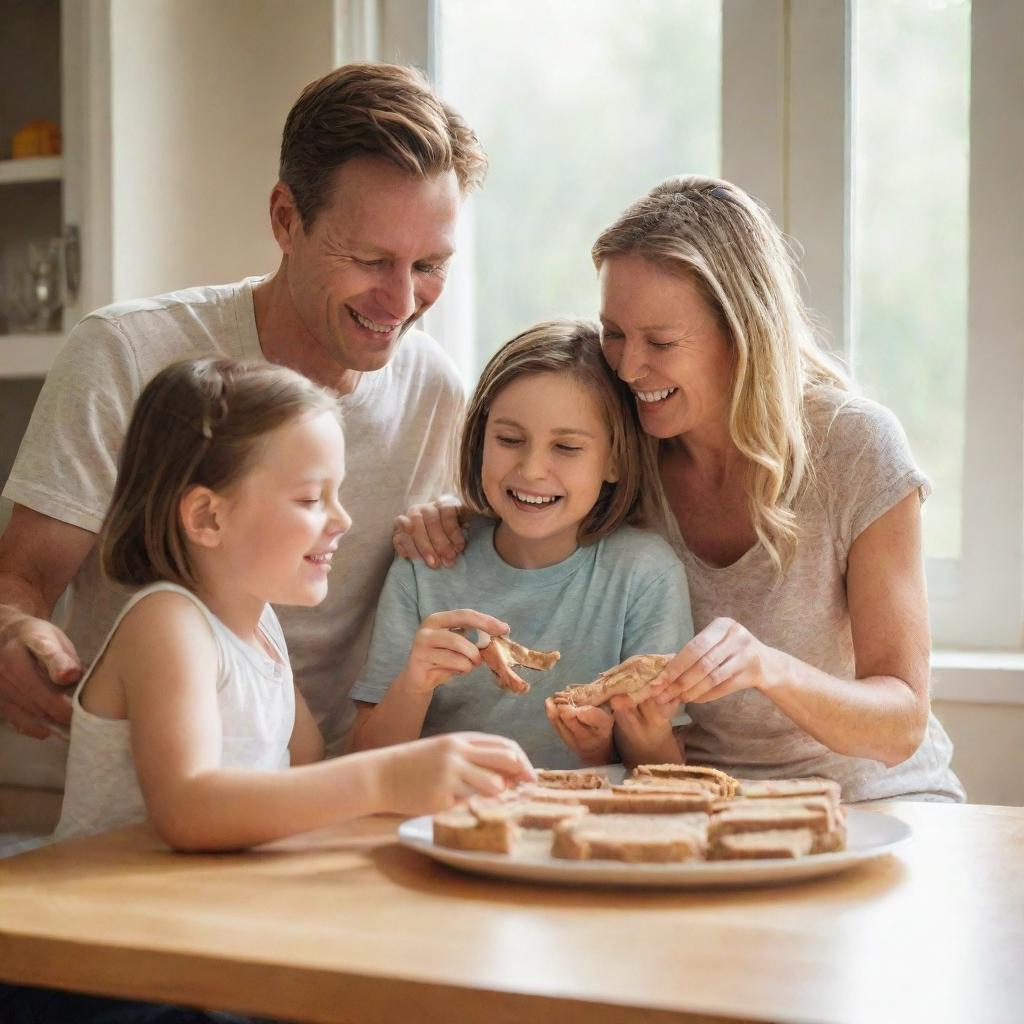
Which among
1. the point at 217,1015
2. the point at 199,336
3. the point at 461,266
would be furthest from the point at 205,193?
the point at 217,1015

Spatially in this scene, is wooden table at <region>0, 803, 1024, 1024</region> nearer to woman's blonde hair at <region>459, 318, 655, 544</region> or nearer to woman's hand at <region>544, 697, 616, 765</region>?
woman's hand at <region>544, 697, 616, 765</region>

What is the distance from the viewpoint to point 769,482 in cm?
180

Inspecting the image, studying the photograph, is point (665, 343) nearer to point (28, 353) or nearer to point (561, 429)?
point (561, 429)

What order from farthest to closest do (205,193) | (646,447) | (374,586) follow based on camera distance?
(205,193), (374,586), (646,447)

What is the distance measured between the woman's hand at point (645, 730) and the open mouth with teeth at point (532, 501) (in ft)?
1.05

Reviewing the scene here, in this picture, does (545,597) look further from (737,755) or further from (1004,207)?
(1004,207)

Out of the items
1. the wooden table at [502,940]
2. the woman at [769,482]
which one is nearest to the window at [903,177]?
the woman at [769,482]

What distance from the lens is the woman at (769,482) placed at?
1.78 meters

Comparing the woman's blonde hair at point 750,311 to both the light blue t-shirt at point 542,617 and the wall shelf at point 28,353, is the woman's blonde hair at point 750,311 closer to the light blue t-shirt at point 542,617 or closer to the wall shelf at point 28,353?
the light blue t-shirt at point 542,617

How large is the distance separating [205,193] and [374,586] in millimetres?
1140

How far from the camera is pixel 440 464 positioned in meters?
2.20

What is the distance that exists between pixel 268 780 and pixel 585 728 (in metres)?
0.51

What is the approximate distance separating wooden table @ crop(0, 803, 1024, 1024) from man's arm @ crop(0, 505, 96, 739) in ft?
1.03

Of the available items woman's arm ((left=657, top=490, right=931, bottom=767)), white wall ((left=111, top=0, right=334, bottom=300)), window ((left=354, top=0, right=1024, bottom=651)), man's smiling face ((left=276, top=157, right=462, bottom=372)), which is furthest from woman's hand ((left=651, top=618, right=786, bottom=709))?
white wall ((left=111, top=0, right=334, bottom=300))
